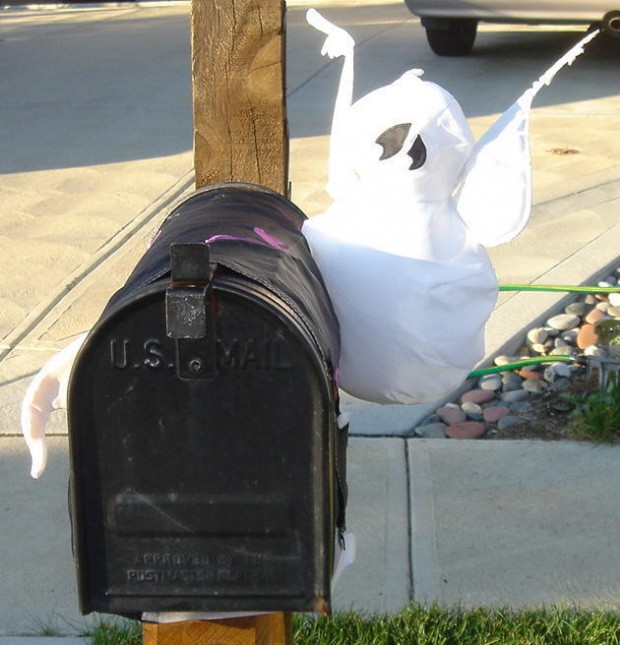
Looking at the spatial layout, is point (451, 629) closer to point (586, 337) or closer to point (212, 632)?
point (212, 632)

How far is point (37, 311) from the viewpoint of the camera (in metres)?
4.94

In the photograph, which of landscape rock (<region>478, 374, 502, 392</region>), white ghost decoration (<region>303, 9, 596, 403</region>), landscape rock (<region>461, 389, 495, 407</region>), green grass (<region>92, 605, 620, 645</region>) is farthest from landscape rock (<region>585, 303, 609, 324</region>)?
white ghost decoration (<region>303, 9, 596, 403</region>)

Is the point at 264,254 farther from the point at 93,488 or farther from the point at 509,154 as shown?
the point at 509,154

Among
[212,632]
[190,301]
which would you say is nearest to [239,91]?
[190,301]

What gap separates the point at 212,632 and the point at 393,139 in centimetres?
98

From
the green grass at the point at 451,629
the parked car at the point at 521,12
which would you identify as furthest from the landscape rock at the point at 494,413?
the parked car at the point at 521,12

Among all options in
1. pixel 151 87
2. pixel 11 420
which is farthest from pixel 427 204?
pixel 151 87

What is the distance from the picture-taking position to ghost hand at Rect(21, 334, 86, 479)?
1.93 metres

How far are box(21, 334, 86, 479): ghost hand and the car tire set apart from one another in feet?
29.8

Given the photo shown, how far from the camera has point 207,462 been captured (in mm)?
1682

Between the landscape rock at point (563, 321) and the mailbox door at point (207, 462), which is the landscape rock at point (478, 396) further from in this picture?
the mailbox door at point (207, 462)

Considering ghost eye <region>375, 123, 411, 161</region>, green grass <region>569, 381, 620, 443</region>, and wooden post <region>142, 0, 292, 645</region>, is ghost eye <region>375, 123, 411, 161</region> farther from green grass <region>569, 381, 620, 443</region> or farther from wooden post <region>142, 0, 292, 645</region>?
green grass <region>569, 381, 620, 443</region>

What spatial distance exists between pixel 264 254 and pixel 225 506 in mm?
434

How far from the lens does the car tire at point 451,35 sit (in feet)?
34.5
